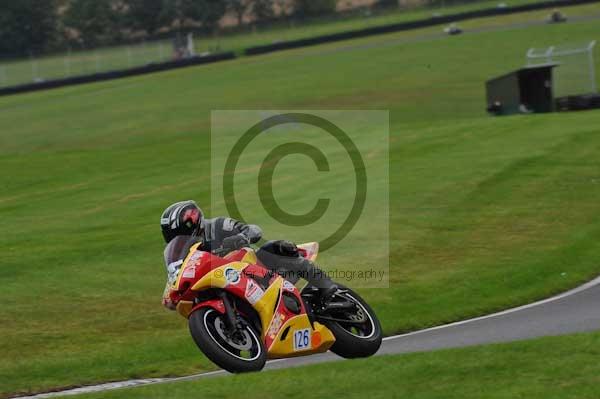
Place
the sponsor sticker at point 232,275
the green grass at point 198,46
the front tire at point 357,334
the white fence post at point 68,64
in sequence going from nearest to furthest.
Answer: the sponsor sticker at point 232,275, the front tire at point 357,334, the green grass at point 198,46, the white fence post at point 68,64

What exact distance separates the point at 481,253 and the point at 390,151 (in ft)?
37.0

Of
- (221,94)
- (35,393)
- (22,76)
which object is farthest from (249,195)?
(22,76)

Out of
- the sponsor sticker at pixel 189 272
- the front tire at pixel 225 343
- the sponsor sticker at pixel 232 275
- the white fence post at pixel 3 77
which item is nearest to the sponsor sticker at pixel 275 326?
the front tire at pixel 225 343

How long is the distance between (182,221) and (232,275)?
687 millimetres

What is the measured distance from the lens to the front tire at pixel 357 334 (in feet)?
30.9

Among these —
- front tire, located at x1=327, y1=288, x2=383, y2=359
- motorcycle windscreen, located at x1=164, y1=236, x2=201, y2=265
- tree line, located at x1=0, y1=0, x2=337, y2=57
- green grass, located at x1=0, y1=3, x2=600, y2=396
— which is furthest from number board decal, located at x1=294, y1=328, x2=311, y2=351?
tree line, located at x1=0, y1=0, x2=337, y2=57

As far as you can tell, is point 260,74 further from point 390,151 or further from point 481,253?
point 481,253

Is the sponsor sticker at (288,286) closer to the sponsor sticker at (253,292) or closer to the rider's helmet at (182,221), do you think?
the sponsor sticker at (253,292)

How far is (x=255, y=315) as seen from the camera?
905cm

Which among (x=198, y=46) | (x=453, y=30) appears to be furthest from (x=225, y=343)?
(x=198, y=46)

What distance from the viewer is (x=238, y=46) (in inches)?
2862

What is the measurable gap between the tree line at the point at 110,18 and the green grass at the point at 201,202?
36148 millimetres

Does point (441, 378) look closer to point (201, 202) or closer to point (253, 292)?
point (253, 292)

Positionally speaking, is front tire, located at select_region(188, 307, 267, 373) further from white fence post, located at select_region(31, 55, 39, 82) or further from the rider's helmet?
white fence post, located at select_region(31, 55, 39, 82)
